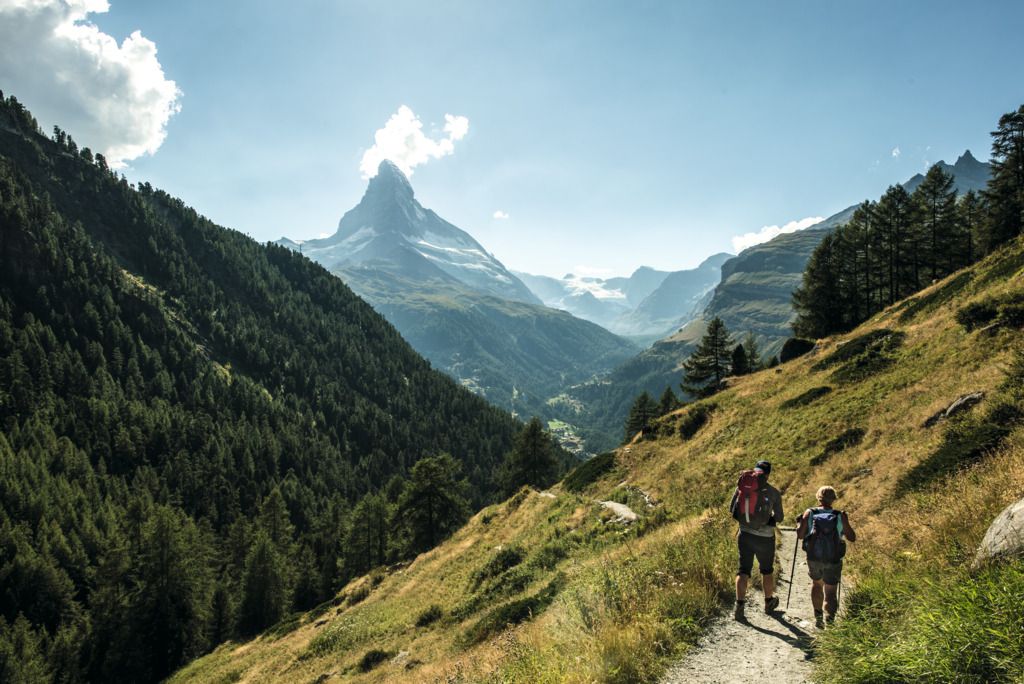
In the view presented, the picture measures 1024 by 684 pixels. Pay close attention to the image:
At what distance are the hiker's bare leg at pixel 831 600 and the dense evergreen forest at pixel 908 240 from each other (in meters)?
55.4

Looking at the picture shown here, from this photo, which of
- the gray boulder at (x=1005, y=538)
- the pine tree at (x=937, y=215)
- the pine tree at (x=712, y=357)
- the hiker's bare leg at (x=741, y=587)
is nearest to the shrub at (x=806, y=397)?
the hiker's bare leg at (x=741, y=587)

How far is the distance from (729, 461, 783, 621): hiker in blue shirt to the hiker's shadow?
1.06ft

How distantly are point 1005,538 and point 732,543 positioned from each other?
19.7ft

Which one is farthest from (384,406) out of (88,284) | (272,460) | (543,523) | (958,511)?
(958,511)

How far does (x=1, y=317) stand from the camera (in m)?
127

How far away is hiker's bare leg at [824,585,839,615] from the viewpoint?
27.8 ft

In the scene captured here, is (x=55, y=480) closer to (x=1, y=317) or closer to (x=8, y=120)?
(x=1, y=317)

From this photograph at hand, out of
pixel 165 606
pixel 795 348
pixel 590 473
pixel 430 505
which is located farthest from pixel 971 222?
pixel 165 606

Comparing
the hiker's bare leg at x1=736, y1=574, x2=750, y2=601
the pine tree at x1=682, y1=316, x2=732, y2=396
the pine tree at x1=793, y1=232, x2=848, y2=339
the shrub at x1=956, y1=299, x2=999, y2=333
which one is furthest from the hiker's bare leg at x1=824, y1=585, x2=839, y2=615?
the pine tree at x1=793, y1=232, x2=848, y2=339

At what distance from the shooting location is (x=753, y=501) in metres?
9.52

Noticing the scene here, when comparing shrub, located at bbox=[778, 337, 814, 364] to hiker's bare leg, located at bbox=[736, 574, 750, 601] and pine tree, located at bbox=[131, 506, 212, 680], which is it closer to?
hiker's bare leg, located at bbox=[736, 574, 750, 601]

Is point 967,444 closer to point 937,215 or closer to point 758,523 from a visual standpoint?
point 758,523

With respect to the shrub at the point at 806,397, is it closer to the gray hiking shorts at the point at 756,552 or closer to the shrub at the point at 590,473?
the shrub at the point at 590,473

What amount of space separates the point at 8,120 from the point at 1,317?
127103 mm
